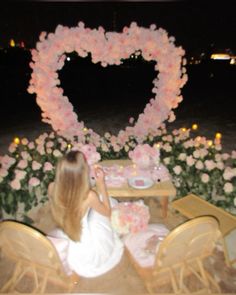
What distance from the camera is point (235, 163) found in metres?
4.21

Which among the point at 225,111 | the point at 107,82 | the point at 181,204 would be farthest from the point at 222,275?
the point at 107,82

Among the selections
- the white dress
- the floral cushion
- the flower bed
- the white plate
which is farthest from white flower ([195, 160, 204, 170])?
the white dress

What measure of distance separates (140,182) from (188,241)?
154cm

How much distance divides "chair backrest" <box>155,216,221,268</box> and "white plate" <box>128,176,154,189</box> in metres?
1.30

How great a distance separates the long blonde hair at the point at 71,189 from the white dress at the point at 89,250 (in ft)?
0.57

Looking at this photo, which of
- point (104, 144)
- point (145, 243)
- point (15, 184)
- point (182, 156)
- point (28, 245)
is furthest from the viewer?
point (104, 144)

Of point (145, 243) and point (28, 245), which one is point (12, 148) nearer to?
point (28, 245)

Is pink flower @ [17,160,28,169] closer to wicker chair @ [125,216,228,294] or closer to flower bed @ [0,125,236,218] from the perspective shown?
flower bed @ [0,125,236,218]

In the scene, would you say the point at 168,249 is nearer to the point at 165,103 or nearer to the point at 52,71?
the point at 165,103

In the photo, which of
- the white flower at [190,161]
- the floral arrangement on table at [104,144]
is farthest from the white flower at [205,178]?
the white flower at [190,161]

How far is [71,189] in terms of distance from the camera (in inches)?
99.9

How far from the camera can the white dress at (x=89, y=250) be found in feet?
8.90

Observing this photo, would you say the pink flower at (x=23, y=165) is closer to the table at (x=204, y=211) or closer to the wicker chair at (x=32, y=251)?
the wicker chair at (x=32, y=251)

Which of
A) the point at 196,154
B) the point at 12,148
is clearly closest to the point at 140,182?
the point at 196,154
